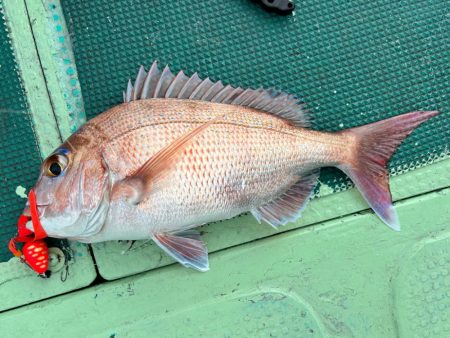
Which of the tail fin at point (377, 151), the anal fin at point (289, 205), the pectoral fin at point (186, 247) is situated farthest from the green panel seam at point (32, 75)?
the tail fin at point (377, 151)

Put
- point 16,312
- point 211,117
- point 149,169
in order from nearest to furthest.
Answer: point 149,169 < point 211,117 < point 16,312

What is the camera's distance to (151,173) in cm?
139

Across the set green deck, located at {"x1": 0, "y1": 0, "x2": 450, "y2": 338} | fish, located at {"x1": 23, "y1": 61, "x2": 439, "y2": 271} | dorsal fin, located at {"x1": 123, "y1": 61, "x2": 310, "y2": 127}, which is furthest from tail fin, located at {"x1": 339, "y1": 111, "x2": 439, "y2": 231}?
dorsal fin, located at {"x1": 123, "y1": 61, "x2": 310, "y2": 127}

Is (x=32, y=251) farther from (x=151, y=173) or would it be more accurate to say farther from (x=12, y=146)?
(x=151, y=173)

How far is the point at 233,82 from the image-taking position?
5.73 ft

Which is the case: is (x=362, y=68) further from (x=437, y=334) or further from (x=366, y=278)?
(x=437, y=334)

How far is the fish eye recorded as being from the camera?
141 centimetres

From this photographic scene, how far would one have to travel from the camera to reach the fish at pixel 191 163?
1.41 m

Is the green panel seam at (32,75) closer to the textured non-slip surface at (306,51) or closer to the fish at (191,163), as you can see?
the textured non-slip surface at (306,51)

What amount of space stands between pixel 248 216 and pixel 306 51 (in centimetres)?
64

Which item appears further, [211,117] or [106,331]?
[106,331]

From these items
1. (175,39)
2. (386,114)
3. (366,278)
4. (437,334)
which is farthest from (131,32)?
(437,334)

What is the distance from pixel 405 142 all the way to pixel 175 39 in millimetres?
914

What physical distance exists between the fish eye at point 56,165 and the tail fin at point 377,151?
896 mm
